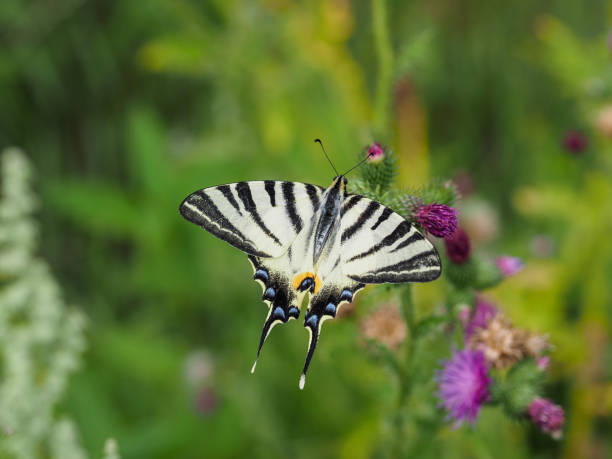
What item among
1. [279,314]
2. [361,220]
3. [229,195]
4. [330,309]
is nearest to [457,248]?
[361,220]

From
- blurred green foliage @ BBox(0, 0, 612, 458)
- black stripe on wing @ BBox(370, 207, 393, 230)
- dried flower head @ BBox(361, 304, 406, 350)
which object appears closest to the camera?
black stripe on wing @ BBox(370, 207, 393, 230)

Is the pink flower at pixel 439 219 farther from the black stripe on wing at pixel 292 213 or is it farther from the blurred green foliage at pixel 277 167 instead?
the black stripe on wing at pixel 292 213

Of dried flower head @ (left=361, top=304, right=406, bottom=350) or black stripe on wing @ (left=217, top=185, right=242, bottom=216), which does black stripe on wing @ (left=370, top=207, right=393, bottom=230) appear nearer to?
black stripe on wing @ (left=217, top=185, right=242, bottom=216)

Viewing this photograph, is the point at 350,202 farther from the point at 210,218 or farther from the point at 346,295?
the point at 210,218

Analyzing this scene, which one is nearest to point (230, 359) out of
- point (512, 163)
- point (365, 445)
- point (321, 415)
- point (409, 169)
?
point (321, 415)

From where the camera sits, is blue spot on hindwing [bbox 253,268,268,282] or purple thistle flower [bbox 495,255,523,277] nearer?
blue spot on hindwing [bbox 253,268,268,282]

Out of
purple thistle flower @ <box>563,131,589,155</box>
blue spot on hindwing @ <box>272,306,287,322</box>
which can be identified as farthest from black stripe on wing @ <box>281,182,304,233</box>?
purple thistle flower @ <box>563,131,589,155</box>
